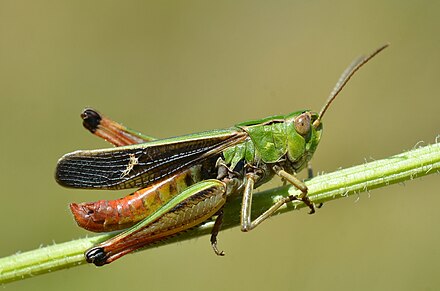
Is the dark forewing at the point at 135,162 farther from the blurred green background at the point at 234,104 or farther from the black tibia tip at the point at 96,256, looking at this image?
the blurred green background at the point at 234,104

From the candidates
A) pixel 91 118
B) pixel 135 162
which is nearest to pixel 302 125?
pixel 135 162

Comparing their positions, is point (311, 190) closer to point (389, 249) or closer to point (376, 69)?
point (389, 249)

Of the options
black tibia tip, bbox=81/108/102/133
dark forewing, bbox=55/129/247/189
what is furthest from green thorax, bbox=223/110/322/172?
black tibia tip, bbox=81/108/102/133

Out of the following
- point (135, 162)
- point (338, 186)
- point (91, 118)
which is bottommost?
point (338, 186)

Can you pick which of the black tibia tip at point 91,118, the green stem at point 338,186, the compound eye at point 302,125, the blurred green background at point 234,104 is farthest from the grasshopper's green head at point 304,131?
the blurred green background at point 234,104

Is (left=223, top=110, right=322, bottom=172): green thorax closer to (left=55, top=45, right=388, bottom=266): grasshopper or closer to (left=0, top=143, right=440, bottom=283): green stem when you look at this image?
(left=55, top=45, right=388, bottom=266): grasshopper

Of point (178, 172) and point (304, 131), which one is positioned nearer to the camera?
point (178, 172)

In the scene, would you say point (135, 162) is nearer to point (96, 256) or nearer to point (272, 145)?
point (96, 256)
